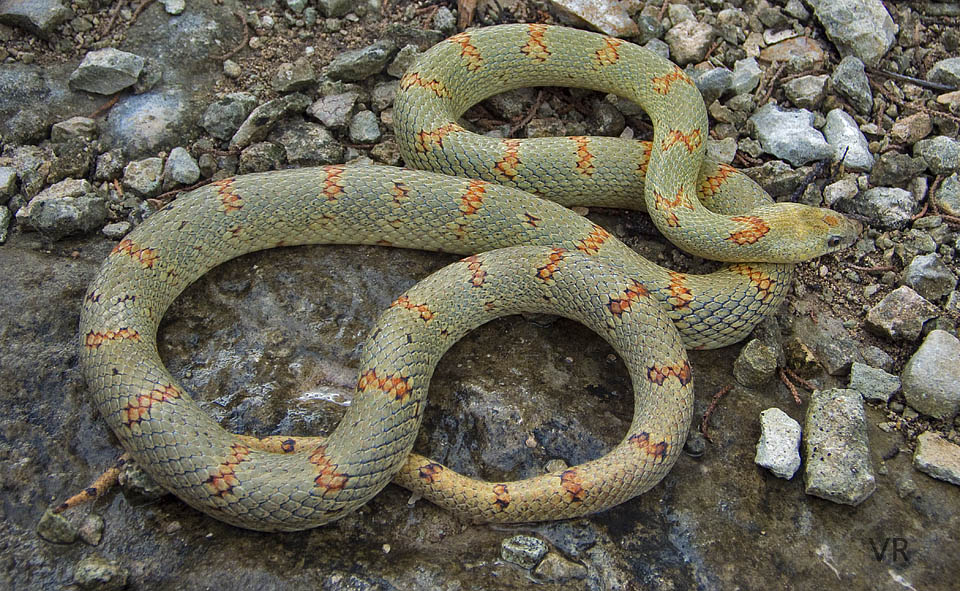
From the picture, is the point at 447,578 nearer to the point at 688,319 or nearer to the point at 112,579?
the point at 112,579

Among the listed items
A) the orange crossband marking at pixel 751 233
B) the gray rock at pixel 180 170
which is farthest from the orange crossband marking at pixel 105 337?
the orange crossband marking at pixel 751 233

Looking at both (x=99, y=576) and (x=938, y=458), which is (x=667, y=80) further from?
(x=99, y=576)

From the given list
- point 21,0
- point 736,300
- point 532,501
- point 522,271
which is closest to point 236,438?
point 532,501

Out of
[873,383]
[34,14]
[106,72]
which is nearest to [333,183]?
[106,72]

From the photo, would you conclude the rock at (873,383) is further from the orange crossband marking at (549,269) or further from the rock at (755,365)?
the orange crossband marking at (549,269)

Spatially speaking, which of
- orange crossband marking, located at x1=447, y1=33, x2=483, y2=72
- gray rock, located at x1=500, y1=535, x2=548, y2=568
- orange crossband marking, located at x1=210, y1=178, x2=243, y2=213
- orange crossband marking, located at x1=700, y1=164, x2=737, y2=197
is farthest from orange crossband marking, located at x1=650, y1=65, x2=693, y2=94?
gray rock, located at x1=500, y1=535, x2=548, y2=568

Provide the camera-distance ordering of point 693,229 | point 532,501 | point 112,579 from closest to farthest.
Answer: point 112,579, point 532,501, point 693,229
